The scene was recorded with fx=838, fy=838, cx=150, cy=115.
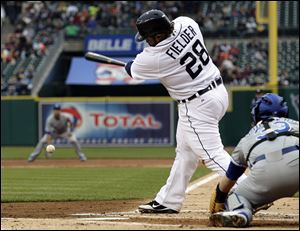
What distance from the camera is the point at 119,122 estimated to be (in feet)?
95.9

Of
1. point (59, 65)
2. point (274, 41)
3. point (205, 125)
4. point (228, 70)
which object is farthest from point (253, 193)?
point (59, 65)

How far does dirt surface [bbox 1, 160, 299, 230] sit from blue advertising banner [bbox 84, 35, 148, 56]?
20224 mm

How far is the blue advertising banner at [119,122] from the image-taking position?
28906mm

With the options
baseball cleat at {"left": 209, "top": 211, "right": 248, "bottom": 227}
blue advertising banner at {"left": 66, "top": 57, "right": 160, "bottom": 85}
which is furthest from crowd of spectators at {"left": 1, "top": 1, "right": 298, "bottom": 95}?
baseball cleat at {"left": 209, "top": 211, "right": 248, "bottom": 227}

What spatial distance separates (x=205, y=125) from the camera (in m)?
8.01

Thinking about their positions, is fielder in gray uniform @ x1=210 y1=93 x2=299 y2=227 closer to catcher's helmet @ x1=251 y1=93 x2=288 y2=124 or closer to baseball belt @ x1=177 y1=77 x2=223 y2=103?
catcher's helmet @ x1=251 y1=93 x2=288 y2=124

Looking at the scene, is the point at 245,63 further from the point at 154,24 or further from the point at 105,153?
the point at 154,24

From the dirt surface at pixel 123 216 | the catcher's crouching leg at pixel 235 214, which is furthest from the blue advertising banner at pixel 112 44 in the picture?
the catcher's crouching leg at pixel 235 214

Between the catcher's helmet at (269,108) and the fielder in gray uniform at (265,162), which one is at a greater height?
the catcher's helmet at (269,108)

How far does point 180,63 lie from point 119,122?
21275 millimetres

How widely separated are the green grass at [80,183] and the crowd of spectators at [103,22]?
14.0 meters

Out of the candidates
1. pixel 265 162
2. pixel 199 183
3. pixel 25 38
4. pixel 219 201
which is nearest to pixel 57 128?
pixel 199 183

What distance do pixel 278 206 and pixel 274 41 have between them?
50.9 feet

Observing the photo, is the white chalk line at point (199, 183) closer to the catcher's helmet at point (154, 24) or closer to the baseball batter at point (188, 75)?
the baseball batter at point (188, 75)
